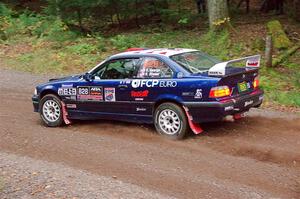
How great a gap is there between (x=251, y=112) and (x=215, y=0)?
7079mm

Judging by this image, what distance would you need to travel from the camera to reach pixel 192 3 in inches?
932

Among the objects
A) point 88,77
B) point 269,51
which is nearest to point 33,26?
point 269,51

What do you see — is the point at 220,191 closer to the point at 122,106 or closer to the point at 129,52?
the point at 122,106

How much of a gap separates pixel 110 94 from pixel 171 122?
4.71 ft

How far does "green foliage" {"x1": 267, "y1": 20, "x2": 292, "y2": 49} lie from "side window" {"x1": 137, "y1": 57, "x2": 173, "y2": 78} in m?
7.27

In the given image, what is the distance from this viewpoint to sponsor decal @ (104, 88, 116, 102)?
9211mm

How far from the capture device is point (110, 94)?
9266 millimetres

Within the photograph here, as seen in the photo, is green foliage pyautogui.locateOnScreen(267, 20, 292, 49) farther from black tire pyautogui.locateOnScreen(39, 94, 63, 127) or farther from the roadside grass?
black tire pyautogui.locateOnScreen(39, 94, 63, 127)

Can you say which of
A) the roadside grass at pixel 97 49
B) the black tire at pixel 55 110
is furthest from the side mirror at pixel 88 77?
the roadside grass at pixel 97 49

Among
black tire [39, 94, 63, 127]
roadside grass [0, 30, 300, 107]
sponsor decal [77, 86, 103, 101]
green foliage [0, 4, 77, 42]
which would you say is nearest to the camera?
sponsor decal [77, 86, 103, 101]

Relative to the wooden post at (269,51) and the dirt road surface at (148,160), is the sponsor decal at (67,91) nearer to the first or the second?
the dirt road surface at (148,160)

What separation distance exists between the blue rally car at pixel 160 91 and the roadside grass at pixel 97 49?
461 centimetres

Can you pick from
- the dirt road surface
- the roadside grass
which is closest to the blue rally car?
the dirt road surface

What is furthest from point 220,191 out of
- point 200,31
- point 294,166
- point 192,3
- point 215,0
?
point 192,3
